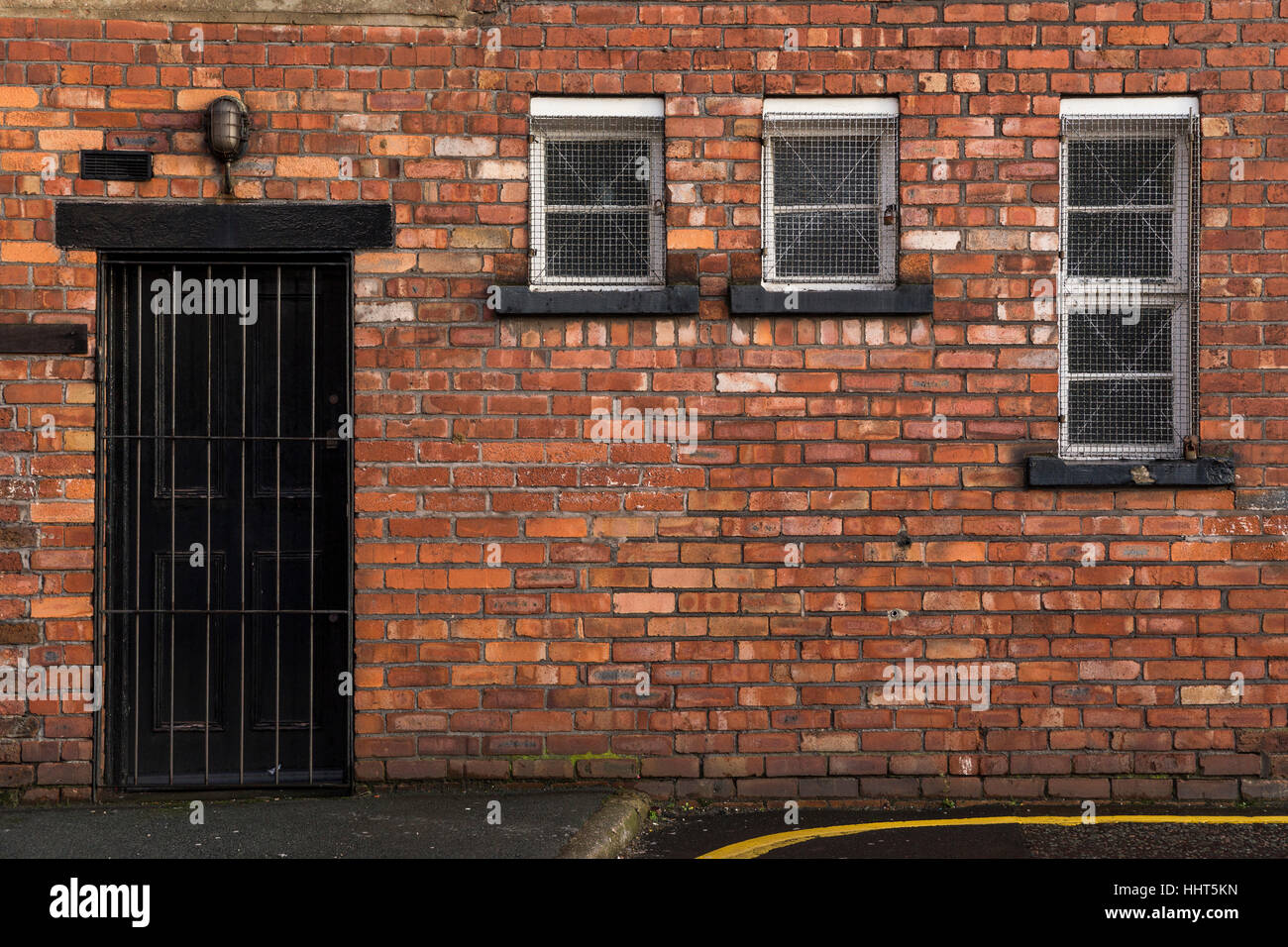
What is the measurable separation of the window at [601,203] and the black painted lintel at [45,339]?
221 centimetres

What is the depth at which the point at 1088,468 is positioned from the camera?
575 cm

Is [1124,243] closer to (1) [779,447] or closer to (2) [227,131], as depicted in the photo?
(1) [779,447]

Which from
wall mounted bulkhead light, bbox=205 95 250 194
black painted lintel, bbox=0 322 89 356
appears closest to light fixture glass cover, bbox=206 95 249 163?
wall mounted bulkhead light, bbox=205 95 250 194

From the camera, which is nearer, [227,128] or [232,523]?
[227,128]

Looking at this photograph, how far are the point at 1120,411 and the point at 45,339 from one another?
5.18 meters

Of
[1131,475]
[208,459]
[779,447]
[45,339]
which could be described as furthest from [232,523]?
[1131,475]

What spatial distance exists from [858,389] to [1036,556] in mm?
1172

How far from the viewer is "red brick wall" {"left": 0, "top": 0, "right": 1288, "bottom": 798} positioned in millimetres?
5746

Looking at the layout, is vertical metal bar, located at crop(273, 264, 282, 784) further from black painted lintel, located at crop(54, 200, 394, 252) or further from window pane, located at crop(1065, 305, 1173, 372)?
window pane, located at crop(1065, 305, 1173, 372)

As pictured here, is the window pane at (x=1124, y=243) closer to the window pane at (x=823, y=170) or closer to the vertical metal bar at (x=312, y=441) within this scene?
the window pane at (x=823, y=170)

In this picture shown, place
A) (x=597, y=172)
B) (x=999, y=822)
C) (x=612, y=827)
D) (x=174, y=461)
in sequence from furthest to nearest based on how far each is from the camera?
(x=597, y=172)
(x=174, y=461)
(x=999, y=822)
(x=612, y=827)

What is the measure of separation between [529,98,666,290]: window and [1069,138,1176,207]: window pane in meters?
2.06

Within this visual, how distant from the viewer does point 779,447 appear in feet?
19.0

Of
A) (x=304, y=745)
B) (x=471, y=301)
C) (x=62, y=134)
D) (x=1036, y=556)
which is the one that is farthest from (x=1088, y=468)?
(x=62, y=134)
